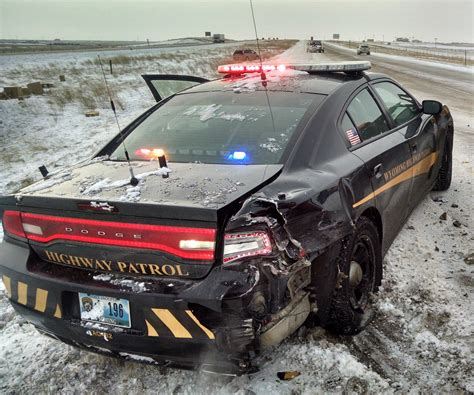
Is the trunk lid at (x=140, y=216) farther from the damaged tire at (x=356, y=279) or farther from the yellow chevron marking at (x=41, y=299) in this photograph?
the damaged tire at (x=356, y=279)

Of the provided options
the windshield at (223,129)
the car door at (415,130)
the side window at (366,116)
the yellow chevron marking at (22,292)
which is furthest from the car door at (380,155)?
the yellow chevron marking at (22,292)

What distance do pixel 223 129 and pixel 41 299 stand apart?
1482mm

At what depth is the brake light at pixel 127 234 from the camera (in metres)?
2.15

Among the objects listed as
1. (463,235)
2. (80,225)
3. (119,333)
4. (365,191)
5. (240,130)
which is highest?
(240,130)

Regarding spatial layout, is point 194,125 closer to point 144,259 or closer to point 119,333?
point 144,259

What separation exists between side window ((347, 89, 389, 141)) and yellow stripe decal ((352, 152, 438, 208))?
37cm

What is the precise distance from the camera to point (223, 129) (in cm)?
311

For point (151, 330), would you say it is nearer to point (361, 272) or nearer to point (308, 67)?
point (361, 272)

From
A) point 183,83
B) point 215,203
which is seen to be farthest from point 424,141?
point 215,203

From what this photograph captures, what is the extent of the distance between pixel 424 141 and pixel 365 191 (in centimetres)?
166

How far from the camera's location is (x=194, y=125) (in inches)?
128

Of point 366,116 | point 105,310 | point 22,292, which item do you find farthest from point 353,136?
point 22,292

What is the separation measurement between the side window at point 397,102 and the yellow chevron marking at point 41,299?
2.88 metres

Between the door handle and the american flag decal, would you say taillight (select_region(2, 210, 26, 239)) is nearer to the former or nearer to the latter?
the american flag decal
